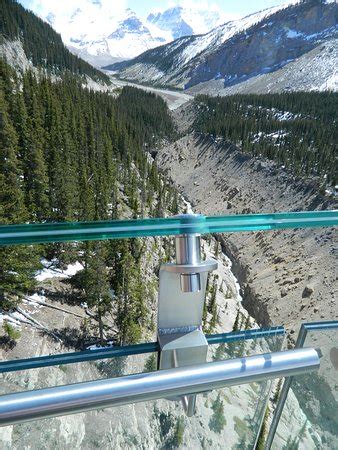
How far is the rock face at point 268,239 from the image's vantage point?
33531 millimetres

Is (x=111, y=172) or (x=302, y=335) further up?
(x=111, y=172)

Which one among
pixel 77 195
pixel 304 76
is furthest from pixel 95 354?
pixel 304 76

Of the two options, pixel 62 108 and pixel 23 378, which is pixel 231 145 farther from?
pixel 23 378

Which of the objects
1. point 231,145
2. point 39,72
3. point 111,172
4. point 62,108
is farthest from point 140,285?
point 39,72

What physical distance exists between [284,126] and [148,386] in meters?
86.2

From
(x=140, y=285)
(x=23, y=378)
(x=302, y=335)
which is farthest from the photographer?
(x=140, y=285)

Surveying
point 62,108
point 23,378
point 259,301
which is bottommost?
point 259,301

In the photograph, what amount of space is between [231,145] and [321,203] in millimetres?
31206

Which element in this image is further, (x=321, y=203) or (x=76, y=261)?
(x=321, y=203)

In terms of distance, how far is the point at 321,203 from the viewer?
152ft

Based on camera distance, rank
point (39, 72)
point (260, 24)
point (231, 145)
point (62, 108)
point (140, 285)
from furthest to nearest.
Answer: point (260, 24) < point (39, 72) < point (231, 145) < point (62, 108) < point (140, 285)

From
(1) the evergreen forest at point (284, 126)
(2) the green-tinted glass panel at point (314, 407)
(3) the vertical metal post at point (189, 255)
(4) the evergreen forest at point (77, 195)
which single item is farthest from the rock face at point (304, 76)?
(3) the vertical metal post at point (189, 255)

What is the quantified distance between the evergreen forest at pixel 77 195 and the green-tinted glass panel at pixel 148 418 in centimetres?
262

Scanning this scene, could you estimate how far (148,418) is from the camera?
7.91ft
